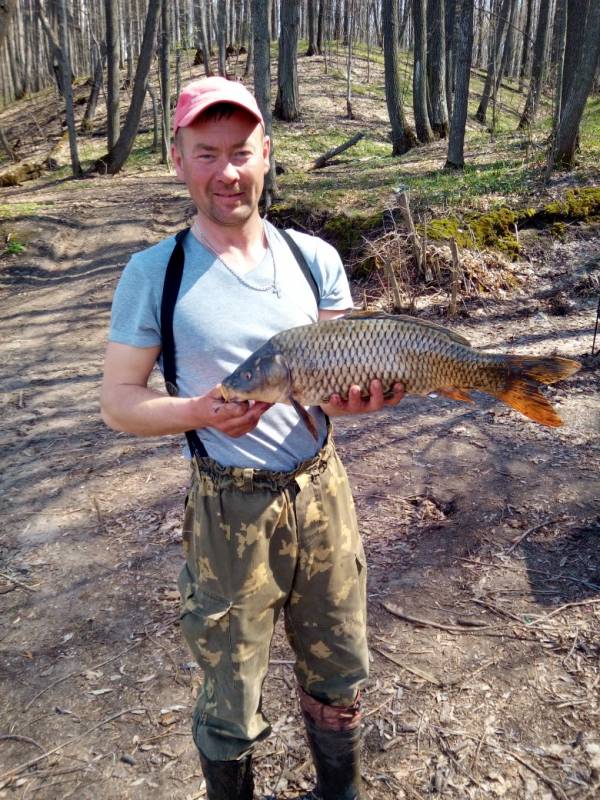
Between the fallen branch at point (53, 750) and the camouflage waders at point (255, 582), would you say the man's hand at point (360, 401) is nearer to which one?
the camouflage waders at point (255, 582)

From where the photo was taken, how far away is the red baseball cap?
77.7 inches

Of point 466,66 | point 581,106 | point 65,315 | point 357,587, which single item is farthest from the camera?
point 466,66

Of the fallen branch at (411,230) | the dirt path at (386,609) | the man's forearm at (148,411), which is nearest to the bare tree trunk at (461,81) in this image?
the fallen branch at (411,230)

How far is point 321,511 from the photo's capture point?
220 centimetres

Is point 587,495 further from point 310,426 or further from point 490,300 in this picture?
point 490,300

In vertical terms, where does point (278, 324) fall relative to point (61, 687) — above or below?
above

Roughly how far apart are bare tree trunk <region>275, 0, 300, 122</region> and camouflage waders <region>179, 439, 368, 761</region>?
73.4ft

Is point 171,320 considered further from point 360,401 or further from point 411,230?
point 411,230

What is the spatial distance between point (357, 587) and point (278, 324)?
1.01 metres

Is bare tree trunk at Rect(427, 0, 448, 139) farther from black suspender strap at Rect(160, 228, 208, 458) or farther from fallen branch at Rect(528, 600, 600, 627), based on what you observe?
black suspender strap at Rect(160, 228, 208, 458)

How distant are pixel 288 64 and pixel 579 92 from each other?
14076 mm

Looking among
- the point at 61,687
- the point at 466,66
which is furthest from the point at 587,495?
the point at 466,66

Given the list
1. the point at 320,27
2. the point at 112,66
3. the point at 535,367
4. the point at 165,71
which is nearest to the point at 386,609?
the point at 535,367

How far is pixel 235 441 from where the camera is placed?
2117 mm
